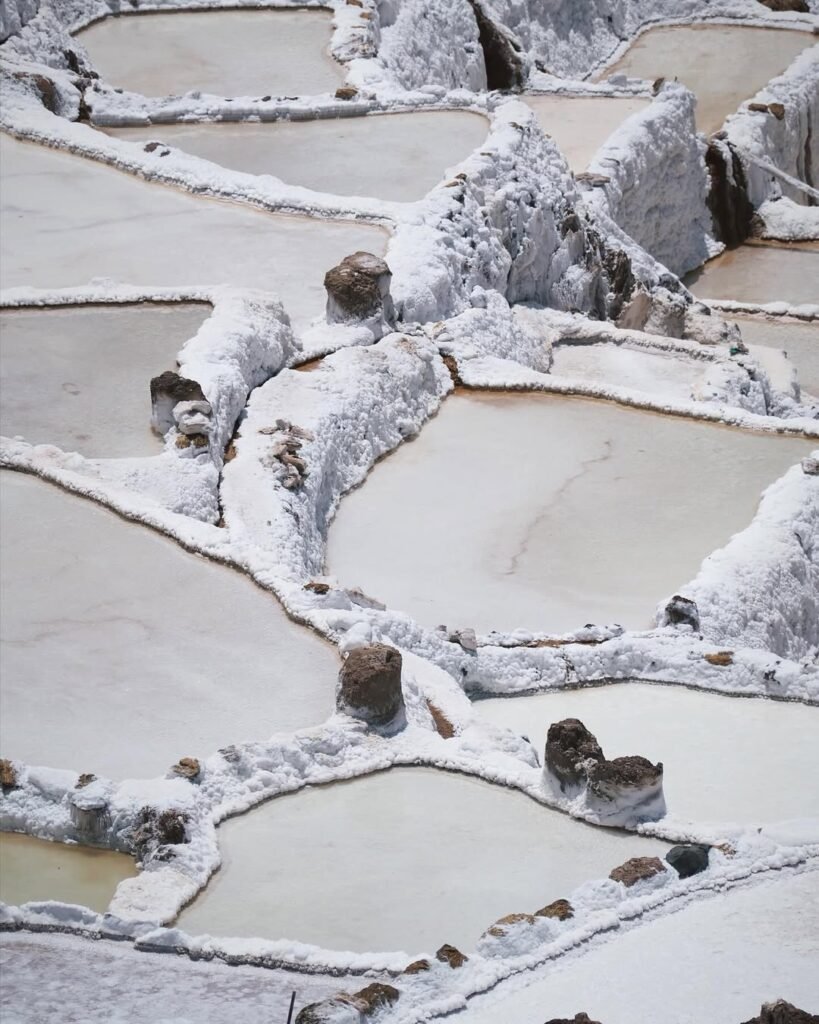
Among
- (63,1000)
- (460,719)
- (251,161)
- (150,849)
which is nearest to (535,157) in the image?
(251,161)

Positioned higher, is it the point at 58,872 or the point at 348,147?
the point at 348,147

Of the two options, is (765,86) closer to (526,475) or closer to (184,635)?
(526,475)

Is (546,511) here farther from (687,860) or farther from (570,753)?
(687,860)

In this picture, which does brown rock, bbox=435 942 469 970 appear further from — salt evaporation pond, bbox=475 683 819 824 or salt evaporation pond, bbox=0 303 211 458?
salt evaporation pond, bbox=0 303 211 458

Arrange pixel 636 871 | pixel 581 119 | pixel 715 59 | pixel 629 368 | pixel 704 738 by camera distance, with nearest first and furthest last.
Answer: pixel 636 871 → pixel 704 738 → pixel 629 368 → pixel 581 119 → pixel 715 59

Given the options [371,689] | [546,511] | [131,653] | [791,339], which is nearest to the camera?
[371,689]

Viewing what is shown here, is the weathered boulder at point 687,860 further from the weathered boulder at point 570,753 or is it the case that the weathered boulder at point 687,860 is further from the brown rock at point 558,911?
the weathered boulder at point 570,753

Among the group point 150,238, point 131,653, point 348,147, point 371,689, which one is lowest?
point 131,653

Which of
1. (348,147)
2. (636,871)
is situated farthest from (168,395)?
(348,147)
